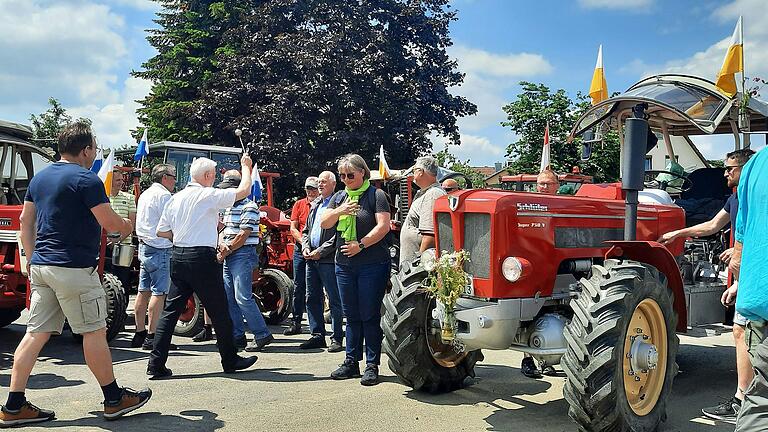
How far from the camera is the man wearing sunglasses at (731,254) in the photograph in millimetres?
4488

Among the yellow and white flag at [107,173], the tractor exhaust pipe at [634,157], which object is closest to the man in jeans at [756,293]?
the tractor exhaust pipe at [634,157]

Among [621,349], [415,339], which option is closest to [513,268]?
[621,349]

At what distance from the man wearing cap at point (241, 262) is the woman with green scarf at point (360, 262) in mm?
1451

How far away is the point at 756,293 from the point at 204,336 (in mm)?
6165

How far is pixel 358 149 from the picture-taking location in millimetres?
21562

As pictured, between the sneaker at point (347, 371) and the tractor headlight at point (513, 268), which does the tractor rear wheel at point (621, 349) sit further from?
the sneaker at point (347, 371)

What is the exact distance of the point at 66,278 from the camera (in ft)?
14.3

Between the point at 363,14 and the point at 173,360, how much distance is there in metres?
17.8

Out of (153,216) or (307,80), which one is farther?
(307,80)

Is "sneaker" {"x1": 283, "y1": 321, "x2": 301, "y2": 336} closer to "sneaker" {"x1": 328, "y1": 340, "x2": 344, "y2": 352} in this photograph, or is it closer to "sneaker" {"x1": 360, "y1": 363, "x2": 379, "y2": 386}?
"sneaker" {"x1": 328, "y1": 340, "x2": 344, "y2": 352}

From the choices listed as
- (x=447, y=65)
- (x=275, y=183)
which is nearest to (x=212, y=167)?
(x=275, y=183)

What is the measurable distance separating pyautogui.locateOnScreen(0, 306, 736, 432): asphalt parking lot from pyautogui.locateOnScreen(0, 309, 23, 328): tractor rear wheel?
103 centimetres

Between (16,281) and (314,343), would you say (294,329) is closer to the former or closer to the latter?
(314,343)

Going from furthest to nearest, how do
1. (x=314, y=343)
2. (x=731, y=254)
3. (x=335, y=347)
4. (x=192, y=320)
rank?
(x=192, y=320) → (x=314, y=343) → (x=335, y=347) → (x=731, y=254)
